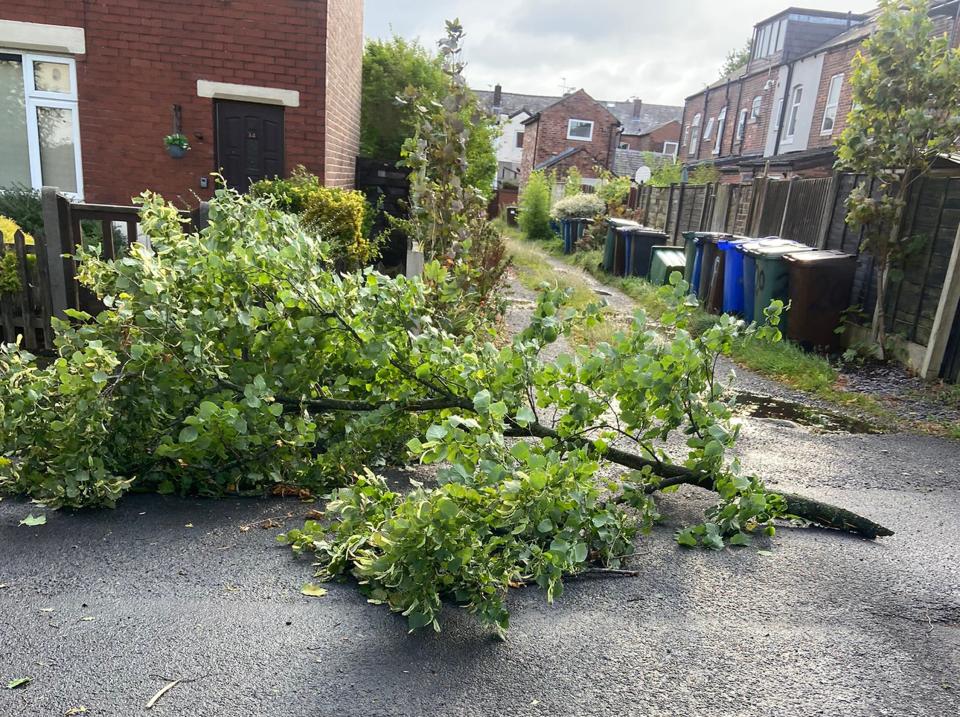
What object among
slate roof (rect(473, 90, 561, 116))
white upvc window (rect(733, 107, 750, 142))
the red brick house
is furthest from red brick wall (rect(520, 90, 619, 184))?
the red brick house

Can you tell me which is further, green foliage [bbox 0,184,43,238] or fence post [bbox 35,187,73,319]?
green foliage [bbox 0,184,43,238]

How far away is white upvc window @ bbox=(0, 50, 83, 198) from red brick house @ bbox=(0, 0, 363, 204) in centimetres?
1

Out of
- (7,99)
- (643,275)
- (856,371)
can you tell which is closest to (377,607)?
(856,371)

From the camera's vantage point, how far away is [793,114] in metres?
26.6

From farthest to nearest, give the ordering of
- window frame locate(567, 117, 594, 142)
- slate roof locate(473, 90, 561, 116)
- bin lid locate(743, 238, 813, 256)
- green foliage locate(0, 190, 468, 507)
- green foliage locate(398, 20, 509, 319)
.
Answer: slate roof locate(473, 90, 561, 116)
window frame locate(567, 117, 594, 142)
bin lid locate(743, 238, 813, 256)
green foliage locate(398, 20, 509, 319)
green foliage locate(0, 190, 468, 507)

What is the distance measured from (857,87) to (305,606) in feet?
26.8

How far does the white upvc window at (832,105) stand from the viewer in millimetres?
23594

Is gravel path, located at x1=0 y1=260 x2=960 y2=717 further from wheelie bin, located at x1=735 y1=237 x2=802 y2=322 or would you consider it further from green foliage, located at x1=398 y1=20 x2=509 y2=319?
wheelie bin, located at x1=735 y1=237 x2=802 y2=322

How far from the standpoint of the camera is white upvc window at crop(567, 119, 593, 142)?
147 feet

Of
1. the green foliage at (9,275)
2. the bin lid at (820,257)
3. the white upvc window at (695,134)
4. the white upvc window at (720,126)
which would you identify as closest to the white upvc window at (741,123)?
the white upvc window at (720,126)

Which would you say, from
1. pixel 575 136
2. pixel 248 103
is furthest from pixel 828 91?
pixel 575 136

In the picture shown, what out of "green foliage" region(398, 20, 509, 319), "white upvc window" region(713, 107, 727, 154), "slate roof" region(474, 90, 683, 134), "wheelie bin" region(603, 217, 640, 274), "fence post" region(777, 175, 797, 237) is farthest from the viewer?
"slate roof" region(474, 90, 683, 134)

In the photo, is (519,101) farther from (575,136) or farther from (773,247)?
(773,247)

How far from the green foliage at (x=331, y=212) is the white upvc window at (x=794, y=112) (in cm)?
2258
